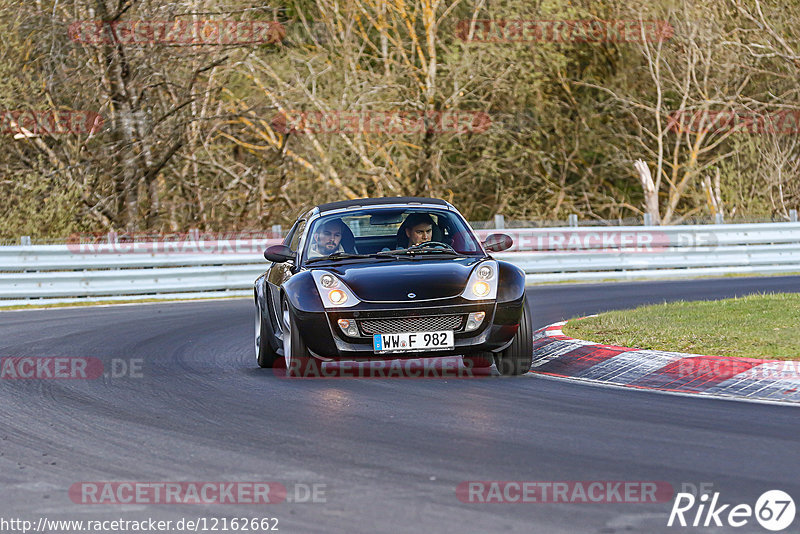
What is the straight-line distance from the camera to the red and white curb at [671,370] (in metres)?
8.64

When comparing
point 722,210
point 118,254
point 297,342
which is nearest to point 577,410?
point 297,342

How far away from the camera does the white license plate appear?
938 cm

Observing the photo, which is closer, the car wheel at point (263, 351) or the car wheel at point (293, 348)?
the car wheel at point (293, 348)

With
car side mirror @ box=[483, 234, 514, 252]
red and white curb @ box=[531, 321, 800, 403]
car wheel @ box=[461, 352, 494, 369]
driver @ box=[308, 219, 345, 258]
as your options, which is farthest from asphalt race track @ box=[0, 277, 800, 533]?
car side mirror @ box=[483, 234, 514, 252]

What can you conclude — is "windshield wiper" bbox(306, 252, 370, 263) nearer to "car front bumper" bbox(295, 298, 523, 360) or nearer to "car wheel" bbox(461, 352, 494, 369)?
"car front bumper" bbox(295, 298, 523, 360)

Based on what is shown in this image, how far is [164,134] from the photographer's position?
83.4 feet

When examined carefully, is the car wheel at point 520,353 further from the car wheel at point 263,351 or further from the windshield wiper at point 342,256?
the car wheel at point 263,351

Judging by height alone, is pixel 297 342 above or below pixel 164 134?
below

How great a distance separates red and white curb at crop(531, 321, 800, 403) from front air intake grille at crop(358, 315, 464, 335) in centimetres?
118

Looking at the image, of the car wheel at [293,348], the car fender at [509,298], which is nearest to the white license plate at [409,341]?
the car fender at [509,298]

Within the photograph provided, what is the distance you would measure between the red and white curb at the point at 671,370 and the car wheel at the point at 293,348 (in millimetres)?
1933

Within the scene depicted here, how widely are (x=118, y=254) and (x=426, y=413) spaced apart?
1376 centimetres

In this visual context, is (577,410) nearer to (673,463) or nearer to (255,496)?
(673,463)

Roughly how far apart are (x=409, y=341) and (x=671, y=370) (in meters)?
2.01
